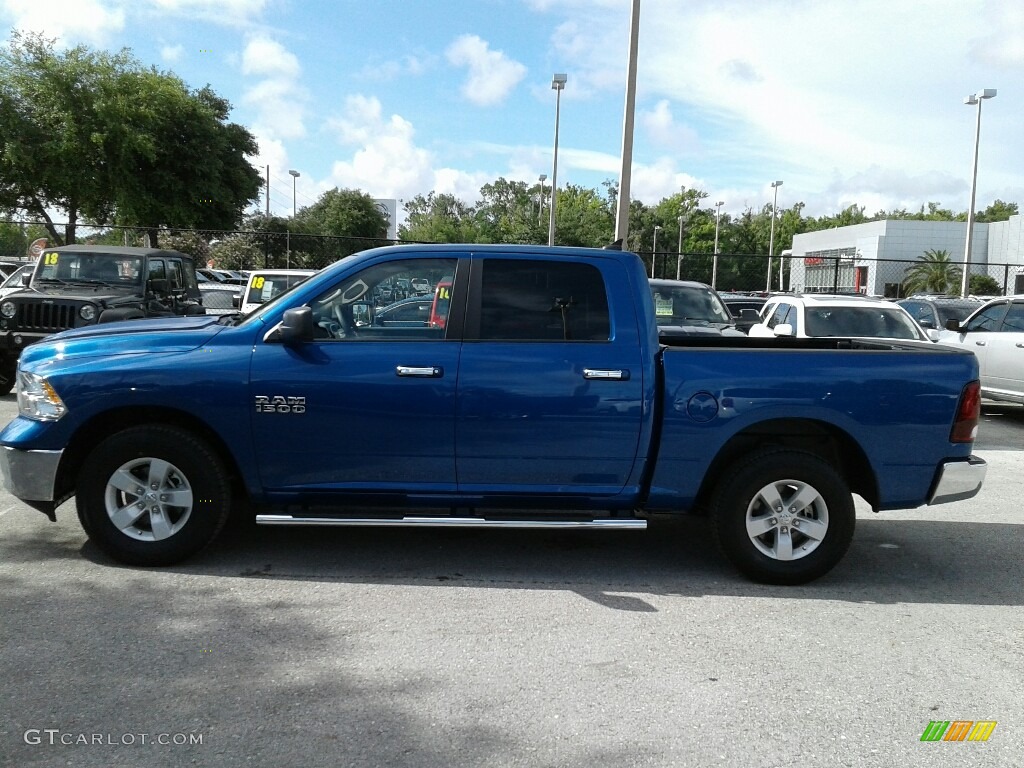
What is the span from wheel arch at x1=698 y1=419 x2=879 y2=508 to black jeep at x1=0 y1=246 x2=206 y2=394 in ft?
25.9

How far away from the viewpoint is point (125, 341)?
5234 mm

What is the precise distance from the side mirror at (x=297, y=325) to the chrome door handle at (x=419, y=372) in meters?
0.54

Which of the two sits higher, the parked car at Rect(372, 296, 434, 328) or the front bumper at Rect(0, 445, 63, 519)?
the parked car at Rect(372, 296, 434, 328)

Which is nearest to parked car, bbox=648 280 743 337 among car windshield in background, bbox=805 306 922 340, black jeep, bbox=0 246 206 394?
car windshield in background, bbox=805 306 922 340

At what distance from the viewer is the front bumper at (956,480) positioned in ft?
17.2

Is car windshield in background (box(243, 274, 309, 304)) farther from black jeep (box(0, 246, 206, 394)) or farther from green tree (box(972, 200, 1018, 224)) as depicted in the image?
green tree (box(972, 200, 1018, 224))

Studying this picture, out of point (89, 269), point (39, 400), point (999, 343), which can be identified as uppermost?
point (89, 269)

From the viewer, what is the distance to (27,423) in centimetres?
520

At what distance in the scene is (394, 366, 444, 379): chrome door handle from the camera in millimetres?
5090

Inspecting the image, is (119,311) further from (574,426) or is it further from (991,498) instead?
(991,498)

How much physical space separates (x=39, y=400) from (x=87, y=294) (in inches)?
278

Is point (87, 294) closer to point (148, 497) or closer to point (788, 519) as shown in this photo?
point (148, 497)

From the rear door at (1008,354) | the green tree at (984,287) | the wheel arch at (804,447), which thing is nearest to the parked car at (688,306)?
A: the rear door at (1008,354)
